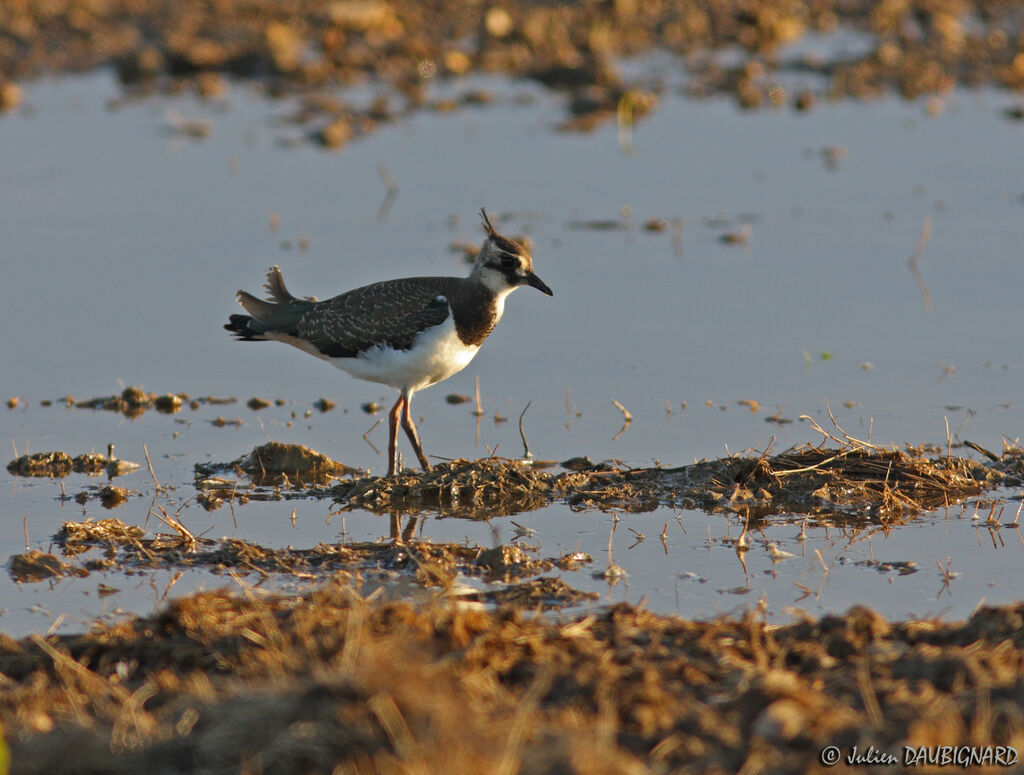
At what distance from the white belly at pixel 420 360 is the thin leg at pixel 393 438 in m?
0.12

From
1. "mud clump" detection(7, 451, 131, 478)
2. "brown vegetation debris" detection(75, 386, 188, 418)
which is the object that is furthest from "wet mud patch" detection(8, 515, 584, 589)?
"brown vegetation debris" detection(75, 386, 188, 418)

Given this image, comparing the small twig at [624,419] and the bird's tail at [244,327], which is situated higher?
the bird's tail at [244,327]

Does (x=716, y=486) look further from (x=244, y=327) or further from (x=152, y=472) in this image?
(x=244, y=327)

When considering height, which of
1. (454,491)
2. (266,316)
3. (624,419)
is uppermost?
(266,316)

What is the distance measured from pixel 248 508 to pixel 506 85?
35.9ft

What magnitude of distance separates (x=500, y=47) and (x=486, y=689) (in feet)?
48.6

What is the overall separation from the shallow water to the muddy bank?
30.9 inches

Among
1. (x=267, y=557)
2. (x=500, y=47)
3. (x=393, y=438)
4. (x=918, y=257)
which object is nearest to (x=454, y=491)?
(x=393, y=438)

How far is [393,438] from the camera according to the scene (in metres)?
8.64

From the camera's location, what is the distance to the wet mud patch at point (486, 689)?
4.52 m

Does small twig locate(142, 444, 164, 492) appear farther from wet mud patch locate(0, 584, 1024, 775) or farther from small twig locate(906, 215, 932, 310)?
small twig locate(906, 215, 932, 310)

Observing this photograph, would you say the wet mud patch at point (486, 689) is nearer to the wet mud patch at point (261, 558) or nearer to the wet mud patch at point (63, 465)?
the wet mud patch at point (261, 558)

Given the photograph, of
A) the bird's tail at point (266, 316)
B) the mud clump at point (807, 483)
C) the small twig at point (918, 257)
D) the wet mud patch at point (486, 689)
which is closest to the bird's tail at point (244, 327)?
the bird's tail at point (266, 316)

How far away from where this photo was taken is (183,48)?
17.9m
